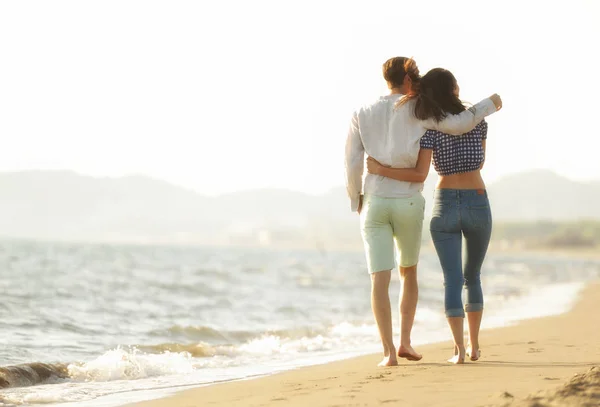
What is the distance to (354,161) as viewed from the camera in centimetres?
483

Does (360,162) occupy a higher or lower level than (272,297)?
higher

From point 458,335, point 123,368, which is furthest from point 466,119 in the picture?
point 123,368

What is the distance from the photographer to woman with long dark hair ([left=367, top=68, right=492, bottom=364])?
472 centimetres

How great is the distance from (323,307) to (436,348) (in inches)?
266

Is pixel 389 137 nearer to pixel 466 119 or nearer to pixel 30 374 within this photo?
pixel 466 119

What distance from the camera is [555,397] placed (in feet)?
10.1

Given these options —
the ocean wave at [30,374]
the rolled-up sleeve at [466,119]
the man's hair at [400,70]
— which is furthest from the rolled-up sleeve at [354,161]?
the ocean wave at [30,374]

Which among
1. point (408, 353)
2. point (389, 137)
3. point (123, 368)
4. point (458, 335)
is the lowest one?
point (123, 368)

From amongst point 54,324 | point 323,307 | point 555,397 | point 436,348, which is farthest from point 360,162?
point 323,307

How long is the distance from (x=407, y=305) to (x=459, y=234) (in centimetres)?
57

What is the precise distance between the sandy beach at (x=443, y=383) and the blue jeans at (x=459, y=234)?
0.48 m

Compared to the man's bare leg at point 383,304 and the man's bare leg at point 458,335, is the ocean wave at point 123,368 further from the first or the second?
the man's bare leg at point 458,335

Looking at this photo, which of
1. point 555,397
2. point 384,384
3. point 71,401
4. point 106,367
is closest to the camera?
point 555,397

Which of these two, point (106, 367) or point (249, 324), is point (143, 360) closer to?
point (106, 367)
